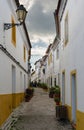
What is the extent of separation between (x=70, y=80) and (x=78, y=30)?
311 centimetres

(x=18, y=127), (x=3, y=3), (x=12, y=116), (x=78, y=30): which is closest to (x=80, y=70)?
(x=78, y=30)

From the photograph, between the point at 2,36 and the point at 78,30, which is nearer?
the point at 78,30

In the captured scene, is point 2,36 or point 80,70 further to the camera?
point 2,36

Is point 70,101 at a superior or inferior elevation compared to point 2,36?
inferior

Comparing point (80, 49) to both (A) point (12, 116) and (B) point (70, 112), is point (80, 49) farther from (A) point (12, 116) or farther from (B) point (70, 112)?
(A) point (12, 116)

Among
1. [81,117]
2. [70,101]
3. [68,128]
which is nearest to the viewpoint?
[81,117]

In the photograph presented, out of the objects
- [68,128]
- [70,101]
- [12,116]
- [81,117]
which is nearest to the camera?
[81,117]

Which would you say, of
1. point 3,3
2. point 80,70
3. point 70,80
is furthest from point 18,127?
point 3,3

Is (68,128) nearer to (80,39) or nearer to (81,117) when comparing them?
(81,117)

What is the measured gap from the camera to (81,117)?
963 cm

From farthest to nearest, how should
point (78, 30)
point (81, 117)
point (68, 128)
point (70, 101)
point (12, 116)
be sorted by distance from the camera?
point (12, 116) < point (70, 101) < point (68, 128) < point (78, 30) < point (81, 117)

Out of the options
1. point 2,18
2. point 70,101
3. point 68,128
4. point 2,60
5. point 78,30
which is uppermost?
point 2,18

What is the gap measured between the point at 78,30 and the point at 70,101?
3620 millimetres

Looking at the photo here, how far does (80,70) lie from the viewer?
989 cm
